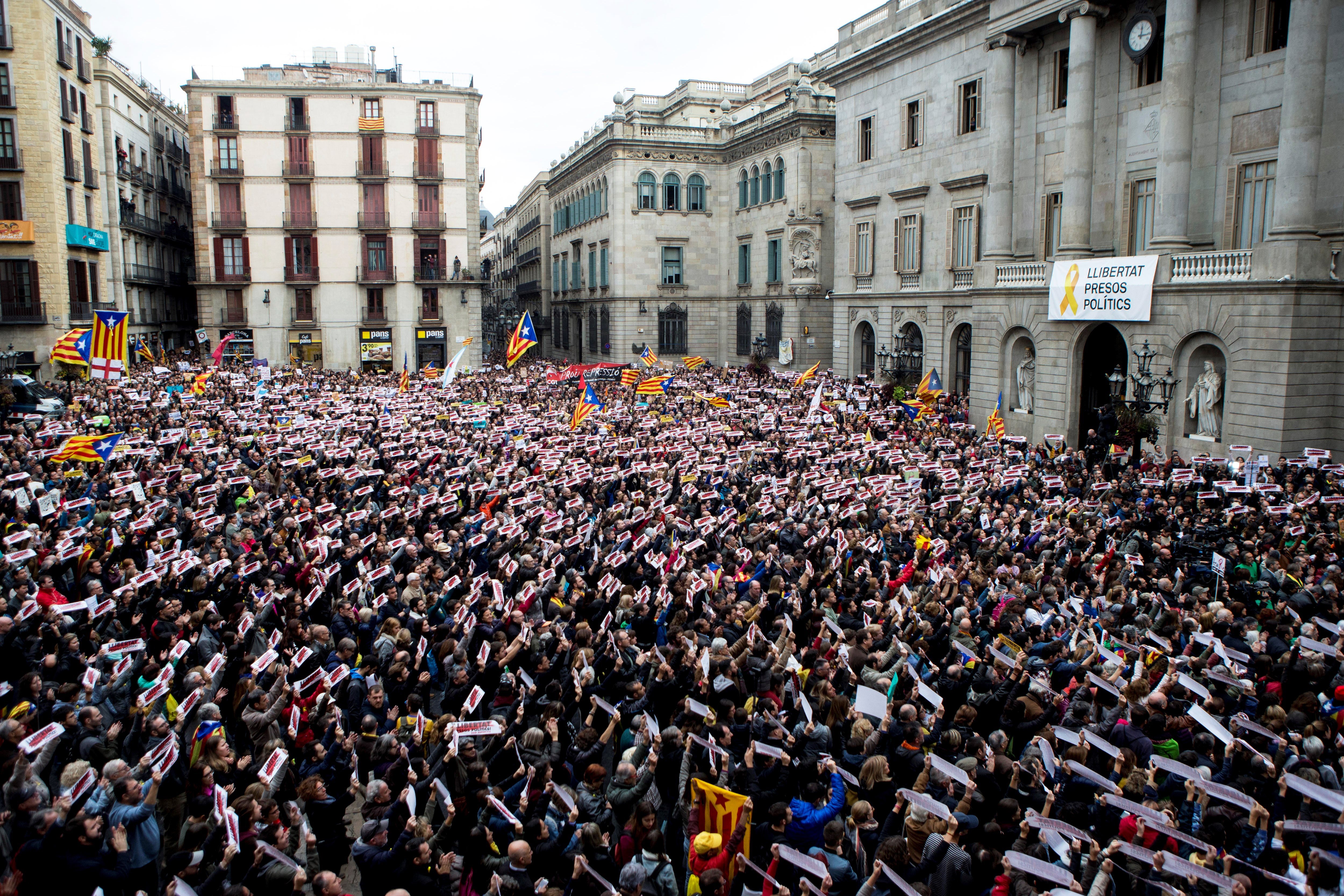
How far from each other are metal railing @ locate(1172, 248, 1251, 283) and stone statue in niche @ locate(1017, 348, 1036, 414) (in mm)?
6159

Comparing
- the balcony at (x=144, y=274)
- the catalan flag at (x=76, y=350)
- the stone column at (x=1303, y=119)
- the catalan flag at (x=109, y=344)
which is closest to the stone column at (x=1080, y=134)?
the stone column at (x=1303, y=119)

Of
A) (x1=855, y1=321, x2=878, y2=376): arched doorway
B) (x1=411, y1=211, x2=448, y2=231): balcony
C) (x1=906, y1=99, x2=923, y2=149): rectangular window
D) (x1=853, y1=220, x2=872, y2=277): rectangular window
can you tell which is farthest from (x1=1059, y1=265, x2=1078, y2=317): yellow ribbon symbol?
(x1=411, y1=211, x2=448, y2=231): balcony

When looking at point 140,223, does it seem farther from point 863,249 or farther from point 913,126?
point 913,126

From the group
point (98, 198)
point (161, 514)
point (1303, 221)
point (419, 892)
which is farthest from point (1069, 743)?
point (98, 198)

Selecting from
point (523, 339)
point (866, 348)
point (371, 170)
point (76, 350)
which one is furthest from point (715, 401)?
point (371, 170)

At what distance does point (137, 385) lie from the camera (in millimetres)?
33219

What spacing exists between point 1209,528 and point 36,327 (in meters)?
45.1

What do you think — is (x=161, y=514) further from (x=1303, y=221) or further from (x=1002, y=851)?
(x=1303, y=221)

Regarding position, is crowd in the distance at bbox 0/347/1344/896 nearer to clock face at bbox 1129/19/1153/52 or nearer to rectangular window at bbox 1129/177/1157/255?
rectangular window at bbox 1129/177/1157/255

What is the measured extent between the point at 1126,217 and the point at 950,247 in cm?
841

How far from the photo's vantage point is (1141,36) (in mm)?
27750

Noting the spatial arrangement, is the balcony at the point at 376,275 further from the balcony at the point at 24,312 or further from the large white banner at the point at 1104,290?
the large white banner at the point at 1104,290

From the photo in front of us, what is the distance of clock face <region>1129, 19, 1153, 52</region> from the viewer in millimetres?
27469

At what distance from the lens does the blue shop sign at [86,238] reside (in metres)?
42.3
